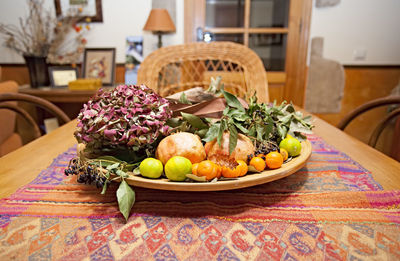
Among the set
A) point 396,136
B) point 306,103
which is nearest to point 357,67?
point 306,103

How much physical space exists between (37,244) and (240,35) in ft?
8.76

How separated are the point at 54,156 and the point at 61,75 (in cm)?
205

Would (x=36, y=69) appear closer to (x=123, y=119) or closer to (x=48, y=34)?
(x=48, y=34)

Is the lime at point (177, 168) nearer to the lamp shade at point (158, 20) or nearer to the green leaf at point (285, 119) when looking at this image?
the green leaf at point (285, 119)

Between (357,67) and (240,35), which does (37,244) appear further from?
(357,67)

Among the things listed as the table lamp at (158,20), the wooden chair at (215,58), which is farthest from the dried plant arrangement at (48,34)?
the wooden chair at (215,58)

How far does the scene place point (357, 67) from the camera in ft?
9.34

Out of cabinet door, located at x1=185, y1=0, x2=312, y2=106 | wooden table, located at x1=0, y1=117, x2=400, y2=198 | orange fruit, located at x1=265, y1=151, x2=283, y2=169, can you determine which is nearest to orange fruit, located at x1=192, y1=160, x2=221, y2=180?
orange fruit, located at x1=265, y1=151, x2=283, y2=169

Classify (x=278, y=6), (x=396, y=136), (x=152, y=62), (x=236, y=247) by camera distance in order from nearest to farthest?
1. (x=236, y=247)
2. (x=152, y=62)
3. (x=396, y=136)
4. (x=278, y=6)

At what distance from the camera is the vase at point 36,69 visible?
2525 millimetres

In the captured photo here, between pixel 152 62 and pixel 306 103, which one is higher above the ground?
pixel 152 62

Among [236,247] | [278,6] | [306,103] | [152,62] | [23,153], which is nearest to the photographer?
[236,247]

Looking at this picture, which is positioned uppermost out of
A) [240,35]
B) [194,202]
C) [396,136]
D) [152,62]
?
[240,35]

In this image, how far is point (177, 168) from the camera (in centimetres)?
53
